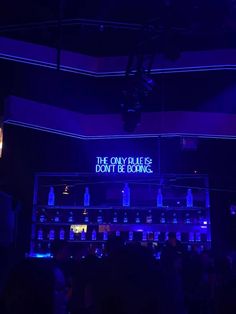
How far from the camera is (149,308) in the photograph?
1.61 meters

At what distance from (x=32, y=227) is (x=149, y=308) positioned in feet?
28.3

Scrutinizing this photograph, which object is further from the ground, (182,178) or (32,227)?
(182,178)

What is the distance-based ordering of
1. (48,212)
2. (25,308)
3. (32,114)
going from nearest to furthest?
1. (25,308)
2. (32,114)
3. (48,212)

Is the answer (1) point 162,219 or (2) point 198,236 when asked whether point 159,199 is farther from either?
(2) point 198,236

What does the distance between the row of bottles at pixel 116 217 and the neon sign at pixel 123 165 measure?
94 centimetres

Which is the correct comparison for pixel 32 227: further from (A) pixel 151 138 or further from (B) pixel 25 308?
(B) pixel 25 308

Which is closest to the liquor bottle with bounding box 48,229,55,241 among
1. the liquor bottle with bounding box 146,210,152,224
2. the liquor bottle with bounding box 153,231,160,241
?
the liquor bottle with bounding box 146,210,152,224

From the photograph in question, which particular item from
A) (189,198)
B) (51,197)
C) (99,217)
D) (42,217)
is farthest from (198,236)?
(42,217)

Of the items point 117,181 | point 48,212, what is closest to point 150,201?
point 117,181

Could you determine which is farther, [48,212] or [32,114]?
[48,212]

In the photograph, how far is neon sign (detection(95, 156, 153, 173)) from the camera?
9977mm

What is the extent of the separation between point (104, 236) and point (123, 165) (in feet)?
5.50

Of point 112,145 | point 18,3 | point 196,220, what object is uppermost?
point 18,3

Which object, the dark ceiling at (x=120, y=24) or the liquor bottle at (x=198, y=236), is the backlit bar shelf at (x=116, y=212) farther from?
the dark ceiling at (x=120, y=24)
